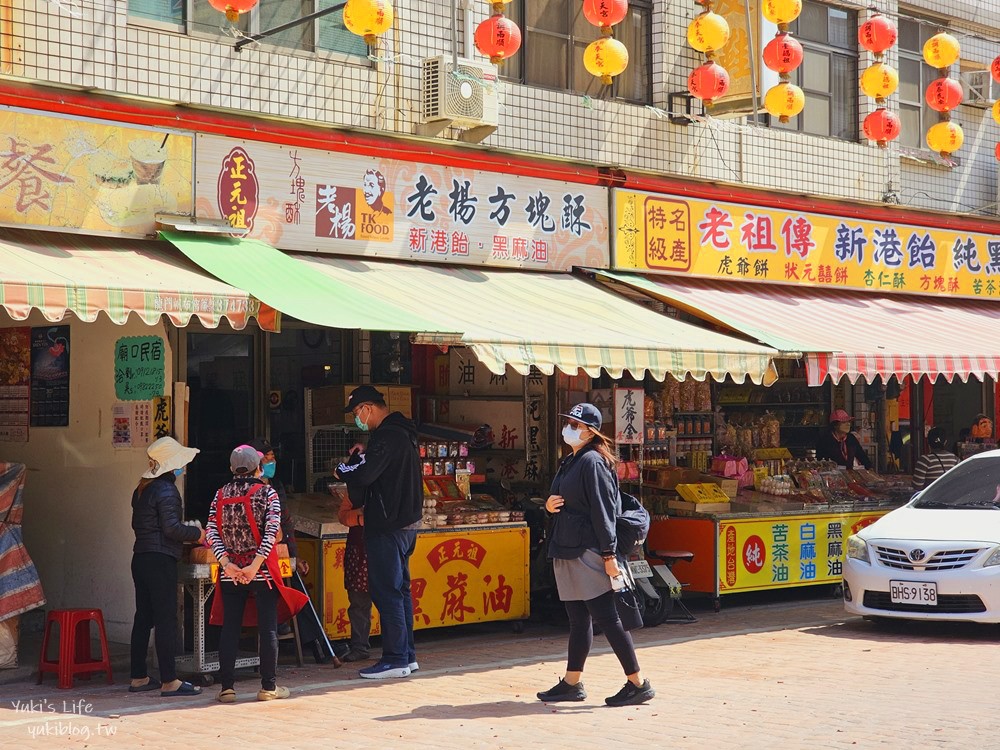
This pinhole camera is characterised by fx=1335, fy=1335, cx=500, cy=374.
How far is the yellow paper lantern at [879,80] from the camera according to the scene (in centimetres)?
1411

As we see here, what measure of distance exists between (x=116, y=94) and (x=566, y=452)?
5545 mm

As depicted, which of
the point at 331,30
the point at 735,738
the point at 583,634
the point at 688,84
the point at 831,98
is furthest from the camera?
the point at 831,98

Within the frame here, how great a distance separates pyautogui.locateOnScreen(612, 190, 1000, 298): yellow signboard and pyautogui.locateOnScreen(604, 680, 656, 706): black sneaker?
5.69 m

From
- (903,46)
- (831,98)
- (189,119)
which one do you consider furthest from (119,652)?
(903,46)

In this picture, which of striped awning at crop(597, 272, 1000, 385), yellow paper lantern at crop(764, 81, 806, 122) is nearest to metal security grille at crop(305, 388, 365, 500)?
striped awning at crop(597, 272, 1000, 385)

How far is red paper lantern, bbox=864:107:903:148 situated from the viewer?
585 inches

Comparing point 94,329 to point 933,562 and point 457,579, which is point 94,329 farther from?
point 933,562

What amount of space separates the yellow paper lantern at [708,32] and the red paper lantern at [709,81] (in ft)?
0.65

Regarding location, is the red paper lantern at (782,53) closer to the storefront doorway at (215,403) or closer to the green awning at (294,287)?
the green awning at (294,287)

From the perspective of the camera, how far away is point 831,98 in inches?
637

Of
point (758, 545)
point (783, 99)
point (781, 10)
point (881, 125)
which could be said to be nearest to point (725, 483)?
point (758, 545)

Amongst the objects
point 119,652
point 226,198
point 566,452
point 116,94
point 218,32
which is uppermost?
point 218,32

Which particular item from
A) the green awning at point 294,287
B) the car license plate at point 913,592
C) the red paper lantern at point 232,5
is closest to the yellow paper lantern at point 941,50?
the car license plate at point 913,592

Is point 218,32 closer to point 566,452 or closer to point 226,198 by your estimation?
point 226,198
